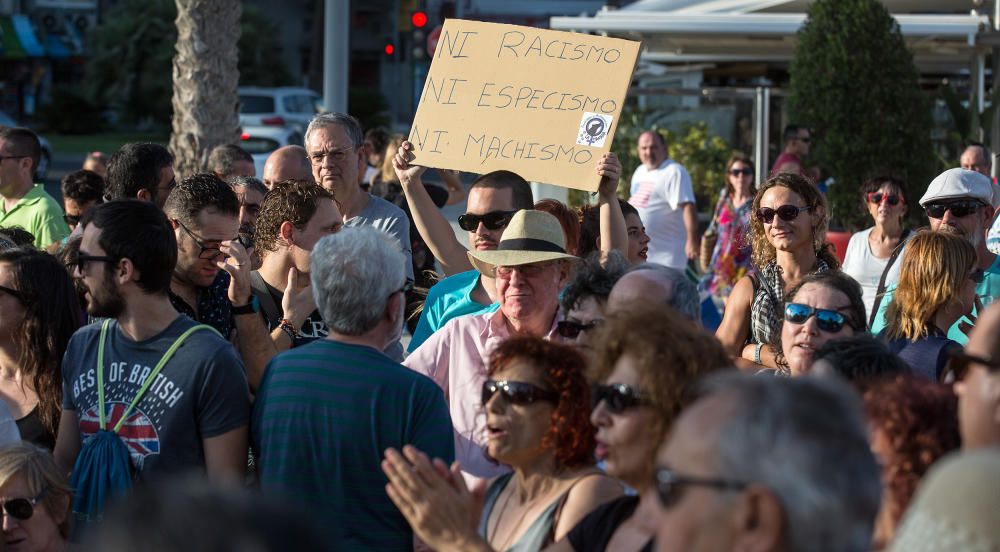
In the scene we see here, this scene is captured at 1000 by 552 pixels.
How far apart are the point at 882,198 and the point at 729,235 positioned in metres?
2.73

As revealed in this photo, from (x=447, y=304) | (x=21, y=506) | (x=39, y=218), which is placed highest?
(x=447, y=304)

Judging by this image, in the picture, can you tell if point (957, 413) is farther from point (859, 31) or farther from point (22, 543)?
point (859, 31)

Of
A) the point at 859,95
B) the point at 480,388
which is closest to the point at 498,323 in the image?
the point at 480,388

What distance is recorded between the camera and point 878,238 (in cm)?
800

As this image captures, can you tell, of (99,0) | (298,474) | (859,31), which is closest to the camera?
(298,474)

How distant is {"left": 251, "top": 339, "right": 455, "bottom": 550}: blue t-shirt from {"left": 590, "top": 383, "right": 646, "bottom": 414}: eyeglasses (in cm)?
76

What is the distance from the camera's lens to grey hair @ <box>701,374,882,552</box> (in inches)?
81.0

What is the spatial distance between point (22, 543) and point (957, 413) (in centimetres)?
272

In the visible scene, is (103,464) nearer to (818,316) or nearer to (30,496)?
(30,496)

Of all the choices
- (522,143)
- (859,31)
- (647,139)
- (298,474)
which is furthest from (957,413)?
(859,31)

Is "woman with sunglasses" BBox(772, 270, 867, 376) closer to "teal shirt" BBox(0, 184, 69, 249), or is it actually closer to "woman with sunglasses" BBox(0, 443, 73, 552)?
"woman with sunglasses" BBox(0, 443, 73, 552)

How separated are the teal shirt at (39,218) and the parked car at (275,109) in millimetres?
20384

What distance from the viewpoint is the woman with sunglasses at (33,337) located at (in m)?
4.49

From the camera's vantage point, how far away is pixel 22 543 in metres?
3.93
